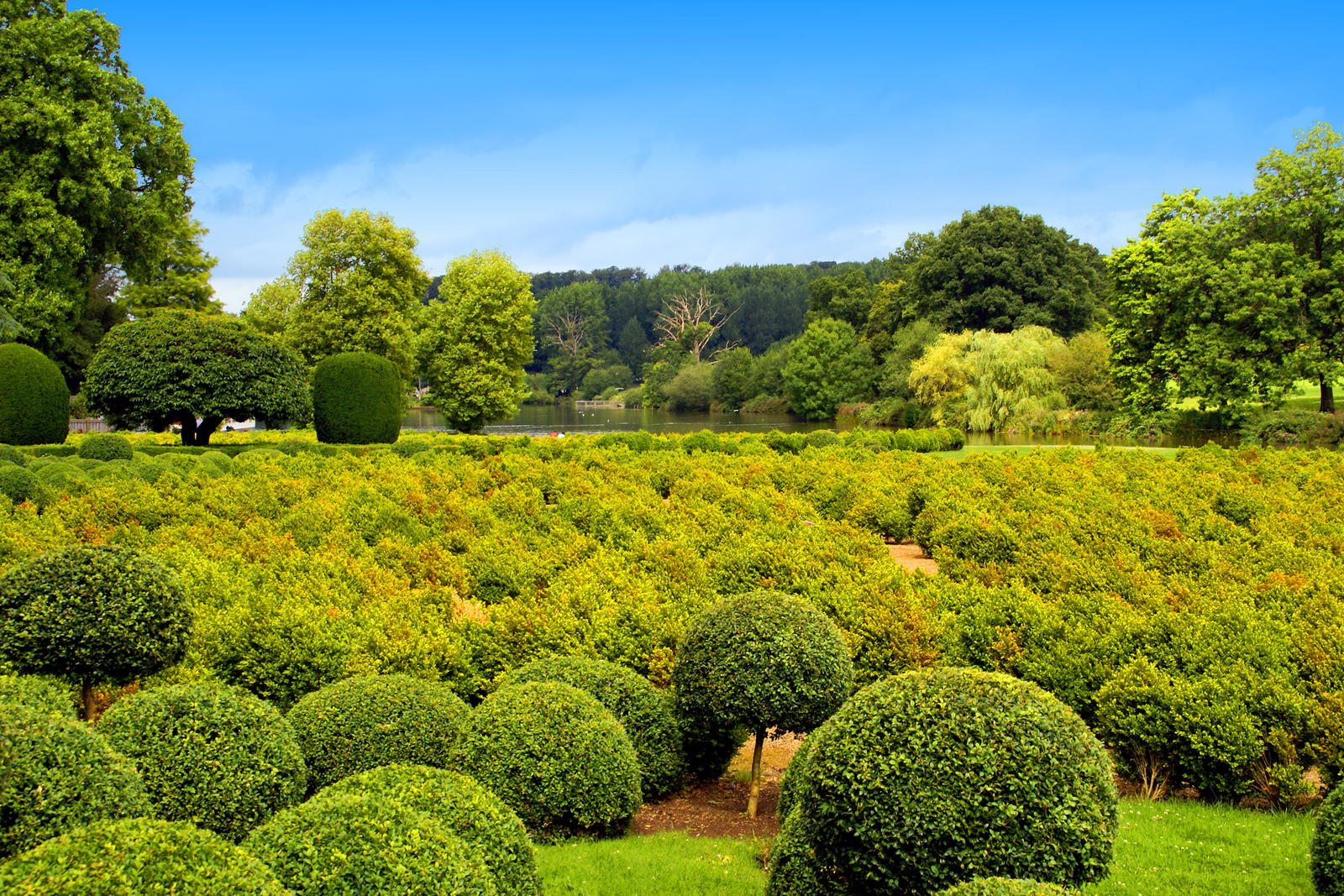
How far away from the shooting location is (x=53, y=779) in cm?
329

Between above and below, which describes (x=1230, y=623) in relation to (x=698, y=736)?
above

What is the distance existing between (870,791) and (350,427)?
23592 millimetres

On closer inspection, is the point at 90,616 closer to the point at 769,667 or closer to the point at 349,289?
the point at 769,667

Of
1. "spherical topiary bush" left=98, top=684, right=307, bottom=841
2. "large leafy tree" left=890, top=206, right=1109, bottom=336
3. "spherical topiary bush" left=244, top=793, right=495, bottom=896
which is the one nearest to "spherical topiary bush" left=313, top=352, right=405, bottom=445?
"spherical topiary bush" left=98, top=684, right=307, bottom=841

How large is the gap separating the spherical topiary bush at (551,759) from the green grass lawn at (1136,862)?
0.21m

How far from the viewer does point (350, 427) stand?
24.6 m

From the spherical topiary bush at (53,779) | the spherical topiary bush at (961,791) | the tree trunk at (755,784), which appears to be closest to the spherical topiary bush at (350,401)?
the tree trunk at (755,784)

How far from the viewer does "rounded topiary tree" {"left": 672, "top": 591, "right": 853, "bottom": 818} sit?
507cm

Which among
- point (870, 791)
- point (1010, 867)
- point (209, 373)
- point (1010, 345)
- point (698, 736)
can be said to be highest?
point (1010, 345)

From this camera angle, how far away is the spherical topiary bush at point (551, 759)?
15.3ft

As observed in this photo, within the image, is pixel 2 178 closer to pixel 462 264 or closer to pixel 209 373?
pixel 209 373

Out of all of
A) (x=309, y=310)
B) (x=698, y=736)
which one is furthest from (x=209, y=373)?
(x=698, y=736)

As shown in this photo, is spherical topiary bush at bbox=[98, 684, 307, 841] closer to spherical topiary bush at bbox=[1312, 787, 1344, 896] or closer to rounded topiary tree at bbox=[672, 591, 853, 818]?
rounded topiary tree at bbox=[672, 591, 853, 818]

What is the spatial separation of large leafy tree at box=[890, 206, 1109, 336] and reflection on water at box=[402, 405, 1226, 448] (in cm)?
978
